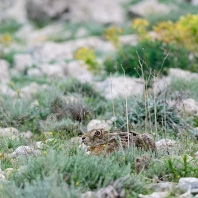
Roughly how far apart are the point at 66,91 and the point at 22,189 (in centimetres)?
460

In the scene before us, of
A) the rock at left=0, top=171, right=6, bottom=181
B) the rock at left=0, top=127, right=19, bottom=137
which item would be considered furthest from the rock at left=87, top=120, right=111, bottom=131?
the rock at left=0, top=171, right=6, bottom=181

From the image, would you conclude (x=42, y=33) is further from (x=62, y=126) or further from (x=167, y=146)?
(x=167, y=146)

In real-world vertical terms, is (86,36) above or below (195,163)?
below

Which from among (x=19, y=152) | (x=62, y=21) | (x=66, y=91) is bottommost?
(x=62, y=21)

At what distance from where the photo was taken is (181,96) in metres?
7.34

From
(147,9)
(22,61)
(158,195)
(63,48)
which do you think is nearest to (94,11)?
(147,9)

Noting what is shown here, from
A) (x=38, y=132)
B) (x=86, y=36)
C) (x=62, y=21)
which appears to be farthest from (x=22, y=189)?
(x=62, y=21)

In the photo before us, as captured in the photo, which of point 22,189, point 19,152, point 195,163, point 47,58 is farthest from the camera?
point 47,58

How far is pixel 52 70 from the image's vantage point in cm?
1123

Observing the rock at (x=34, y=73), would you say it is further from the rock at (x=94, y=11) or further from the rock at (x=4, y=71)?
the rock at (x=94, y=11)

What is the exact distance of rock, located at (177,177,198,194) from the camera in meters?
4.00

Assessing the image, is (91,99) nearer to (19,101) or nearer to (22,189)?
(19,101)

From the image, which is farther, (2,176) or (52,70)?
(52,70)

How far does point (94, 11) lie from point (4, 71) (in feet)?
33.4
